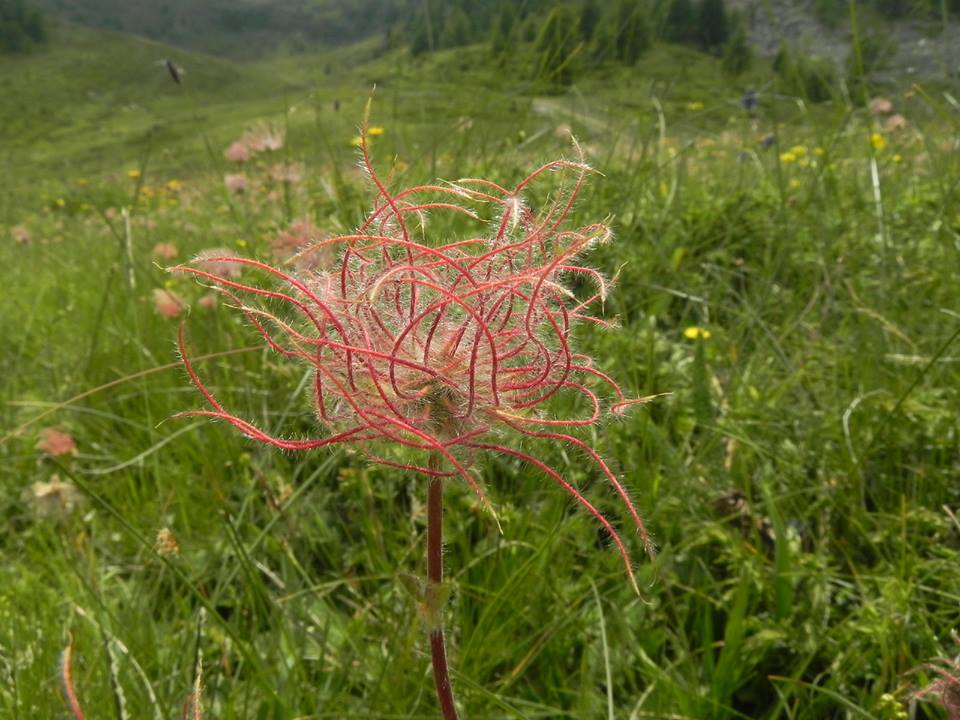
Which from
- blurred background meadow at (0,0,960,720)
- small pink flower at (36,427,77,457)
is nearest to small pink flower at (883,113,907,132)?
blurred background meadow at (0,0,960,720)

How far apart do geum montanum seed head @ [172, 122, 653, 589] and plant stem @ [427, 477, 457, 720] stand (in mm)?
38

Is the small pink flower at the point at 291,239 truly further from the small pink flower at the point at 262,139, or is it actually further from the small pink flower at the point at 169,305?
the small pink flower at the point at 262,139

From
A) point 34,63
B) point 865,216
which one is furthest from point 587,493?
point 34,63

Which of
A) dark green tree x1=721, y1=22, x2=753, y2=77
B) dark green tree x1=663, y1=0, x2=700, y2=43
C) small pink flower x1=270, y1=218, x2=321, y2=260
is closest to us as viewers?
small pink flower x1=270, y1=218, x2=321, y2=260

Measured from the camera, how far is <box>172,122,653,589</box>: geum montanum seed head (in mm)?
857

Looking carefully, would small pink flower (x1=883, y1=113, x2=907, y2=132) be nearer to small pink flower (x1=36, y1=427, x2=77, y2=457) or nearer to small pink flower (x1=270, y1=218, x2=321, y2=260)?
small pink flower (x1=270, y1=218, x2=321, y2=260)

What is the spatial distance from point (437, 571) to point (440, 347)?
0.27m

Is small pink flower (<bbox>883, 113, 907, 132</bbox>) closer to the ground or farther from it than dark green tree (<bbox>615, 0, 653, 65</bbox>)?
closer to the ground

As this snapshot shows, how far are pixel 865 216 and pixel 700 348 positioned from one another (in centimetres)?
154

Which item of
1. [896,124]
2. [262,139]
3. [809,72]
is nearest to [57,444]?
[262,139]

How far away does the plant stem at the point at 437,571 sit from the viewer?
881 mm

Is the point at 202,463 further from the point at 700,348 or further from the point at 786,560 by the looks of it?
the point at 786,560

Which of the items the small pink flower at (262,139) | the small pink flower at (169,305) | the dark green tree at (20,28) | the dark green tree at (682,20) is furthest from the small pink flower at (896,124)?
the dark green tree at (20,28)

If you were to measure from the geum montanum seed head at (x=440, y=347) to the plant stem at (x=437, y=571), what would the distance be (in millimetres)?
38
